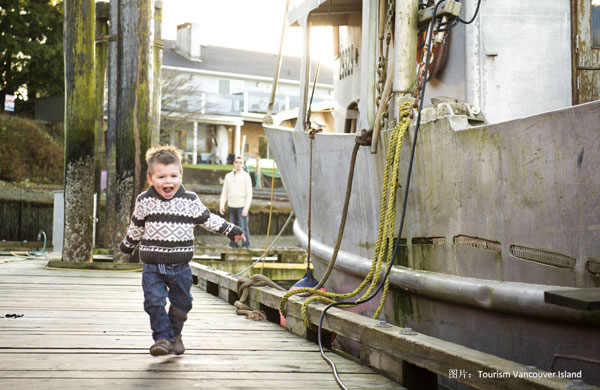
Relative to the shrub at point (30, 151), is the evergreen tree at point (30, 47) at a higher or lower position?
higher

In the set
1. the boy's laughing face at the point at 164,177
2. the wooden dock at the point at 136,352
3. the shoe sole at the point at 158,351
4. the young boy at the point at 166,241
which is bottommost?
the wooden dock at the point at 136,352

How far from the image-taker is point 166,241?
14.0 ft

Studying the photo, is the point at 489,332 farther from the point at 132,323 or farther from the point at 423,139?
the point at 132,323

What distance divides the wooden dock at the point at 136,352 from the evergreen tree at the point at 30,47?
22854 millimetres

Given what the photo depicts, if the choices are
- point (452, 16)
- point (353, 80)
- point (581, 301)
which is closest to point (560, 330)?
point (581, 301)

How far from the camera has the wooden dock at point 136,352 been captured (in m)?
3.58

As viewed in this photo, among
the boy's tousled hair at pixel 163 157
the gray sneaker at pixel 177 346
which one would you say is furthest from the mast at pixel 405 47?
the gray sneaker at pixel 177 346

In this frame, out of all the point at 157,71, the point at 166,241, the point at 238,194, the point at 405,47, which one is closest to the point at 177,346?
the point at 166,241

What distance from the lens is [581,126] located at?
132 inches

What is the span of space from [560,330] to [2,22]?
28.4 meters

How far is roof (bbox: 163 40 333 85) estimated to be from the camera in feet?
149

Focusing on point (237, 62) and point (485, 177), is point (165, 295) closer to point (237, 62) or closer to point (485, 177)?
point (485, 177)

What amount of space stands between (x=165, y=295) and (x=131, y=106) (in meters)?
5.25

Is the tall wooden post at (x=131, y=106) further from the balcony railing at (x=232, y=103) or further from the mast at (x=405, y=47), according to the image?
the balcony railing at (x=232, y=103)
